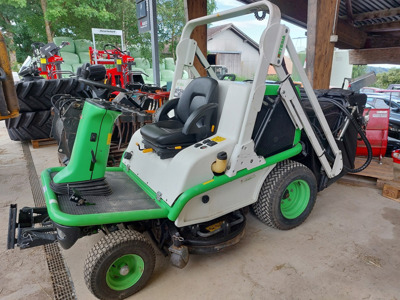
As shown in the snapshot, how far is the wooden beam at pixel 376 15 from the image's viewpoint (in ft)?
15.4

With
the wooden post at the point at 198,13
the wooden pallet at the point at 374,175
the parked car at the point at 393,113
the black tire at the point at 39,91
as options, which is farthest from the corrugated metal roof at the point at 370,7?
the black tire at the point at 39,91

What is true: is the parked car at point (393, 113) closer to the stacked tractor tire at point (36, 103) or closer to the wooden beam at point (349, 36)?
the wooden beam at point (349, 36)

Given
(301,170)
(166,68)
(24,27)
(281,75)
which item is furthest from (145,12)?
(24,27)

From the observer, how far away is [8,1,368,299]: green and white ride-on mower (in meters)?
1.84

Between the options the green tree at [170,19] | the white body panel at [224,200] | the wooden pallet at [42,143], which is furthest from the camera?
the green tree at [170,19]

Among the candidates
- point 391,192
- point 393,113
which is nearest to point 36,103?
point 391,192

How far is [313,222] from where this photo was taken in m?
2.69

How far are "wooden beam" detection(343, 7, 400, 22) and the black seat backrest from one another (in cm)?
416

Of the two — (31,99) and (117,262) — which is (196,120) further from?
(31,99)

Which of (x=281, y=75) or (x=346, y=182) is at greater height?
(x=281, y=75)

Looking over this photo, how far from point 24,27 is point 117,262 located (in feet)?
53.9

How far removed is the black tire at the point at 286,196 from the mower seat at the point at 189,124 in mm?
673

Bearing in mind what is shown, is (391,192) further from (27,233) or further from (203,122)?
(27,233)

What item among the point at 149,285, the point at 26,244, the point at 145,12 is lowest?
the point at 149,285
